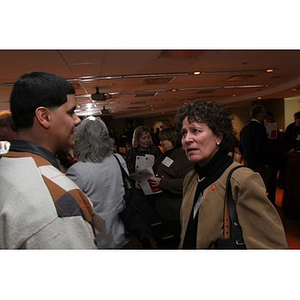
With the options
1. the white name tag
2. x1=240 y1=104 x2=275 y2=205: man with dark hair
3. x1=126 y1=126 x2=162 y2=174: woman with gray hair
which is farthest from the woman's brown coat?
x1=126 y1=126 x2=162 y2=174: woman with gray hair

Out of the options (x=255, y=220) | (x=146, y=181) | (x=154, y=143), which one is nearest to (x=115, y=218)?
(x=146, y=181)

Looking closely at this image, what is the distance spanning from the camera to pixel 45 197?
2.03 feet

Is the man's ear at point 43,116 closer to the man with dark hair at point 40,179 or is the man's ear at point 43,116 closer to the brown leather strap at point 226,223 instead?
the man with dark hair at point 40,179

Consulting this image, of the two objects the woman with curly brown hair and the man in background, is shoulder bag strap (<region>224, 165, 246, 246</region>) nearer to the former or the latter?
the woman with curly brown hair

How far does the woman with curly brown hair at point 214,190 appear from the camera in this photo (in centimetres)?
88

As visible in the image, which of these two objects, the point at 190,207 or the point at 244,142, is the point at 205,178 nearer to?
the point at 190,207

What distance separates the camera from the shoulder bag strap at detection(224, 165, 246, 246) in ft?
2.93

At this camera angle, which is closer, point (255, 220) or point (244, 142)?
point (255, 220)

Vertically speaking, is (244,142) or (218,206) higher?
(244,142)

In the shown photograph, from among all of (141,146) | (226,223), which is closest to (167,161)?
(141,146)

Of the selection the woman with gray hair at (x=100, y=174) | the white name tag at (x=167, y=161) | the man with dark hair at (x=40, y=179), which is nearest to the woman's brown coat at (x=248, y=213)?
the man with dark hair at (x=40, y=179)

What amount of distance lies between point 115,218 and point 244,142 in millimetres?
1375

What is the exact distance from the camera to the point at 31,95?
718 mm

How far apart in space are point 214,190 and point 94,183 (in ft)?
2.06
